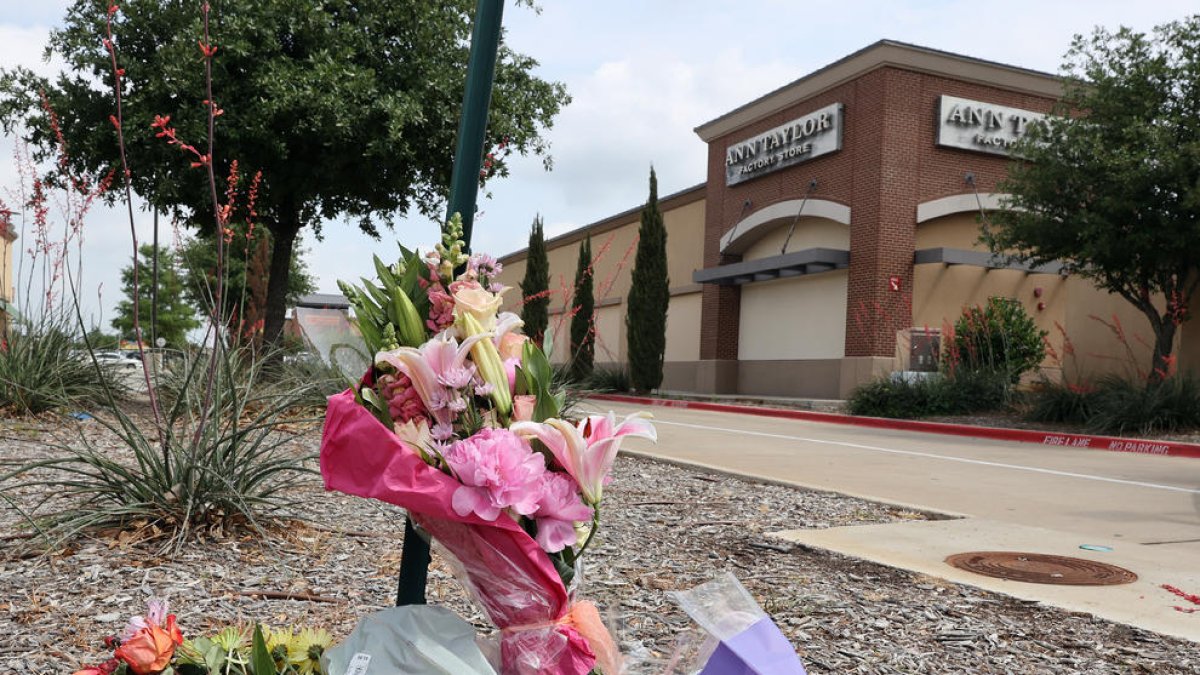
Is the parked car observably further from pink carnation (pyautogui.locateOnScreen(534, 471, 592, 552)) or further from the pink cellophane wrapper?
pink carnation (pyautogui.locateOnScreen(534, 471, 592, 552))

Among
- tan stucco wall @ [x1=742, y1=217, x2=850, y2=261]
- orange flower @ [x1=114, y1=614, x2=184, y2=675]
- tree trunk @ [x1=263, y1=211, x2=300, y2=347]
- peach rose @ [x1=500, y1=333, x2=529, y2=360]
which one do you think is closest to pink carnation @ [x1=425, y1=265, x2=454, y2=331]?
peach rose @ [x1=500, y1=333, x2=529, y2=360]

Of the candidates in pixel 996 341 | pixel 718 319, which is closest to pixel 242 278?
pixel 718 319

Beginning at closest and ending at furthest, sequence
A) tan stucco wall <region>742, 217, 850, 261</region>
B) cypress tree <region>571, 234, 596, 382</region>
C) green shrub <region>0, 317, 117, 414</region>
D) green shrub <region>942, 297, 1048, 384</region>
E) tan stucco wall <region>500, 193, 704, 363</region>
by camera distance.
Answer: green shrub <region>0, 317, 117, 414</region> < green shrub <region>942, 297, 1048, 384</region> < tan stucco wall <region>742, 217, 850, 261</region> < cypress tree <region>571, 234, 596, 382</region> < tan stucco wall <region>500, 193, 704, 363</region>

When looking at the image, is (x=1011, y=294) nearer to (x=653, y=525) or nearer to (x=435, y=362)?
(x=653, y=525)

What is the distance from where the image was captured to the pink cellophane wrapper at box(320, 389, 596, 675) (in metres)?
1.58

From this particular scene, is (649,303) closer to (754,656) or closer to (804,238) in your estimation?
(804,238)

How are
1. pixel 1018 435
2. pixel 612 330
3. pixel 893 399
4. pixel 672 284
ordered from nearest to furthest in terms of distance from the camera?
1. pixel 1018 435
2. pixel 893 399
3. pixel 672 284
4. pixel 612 330

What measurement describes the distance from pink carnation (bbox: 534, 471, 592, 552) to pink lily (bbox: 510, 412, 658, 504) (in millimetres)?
20

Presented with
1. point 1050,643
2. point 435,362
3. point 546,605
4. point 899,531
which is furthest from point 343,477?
point 899,531

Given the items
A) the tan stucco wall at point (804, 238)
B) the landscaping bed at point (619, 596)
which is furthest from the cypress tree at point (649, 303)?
the landscaping bed at point (619, 596)

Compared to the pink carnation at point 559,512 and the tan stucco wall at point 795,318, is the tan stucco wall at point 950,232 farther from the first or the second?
the pink carnation at point 559,512

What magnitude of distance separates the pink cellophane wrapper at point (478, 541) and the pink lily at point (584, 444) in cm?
13

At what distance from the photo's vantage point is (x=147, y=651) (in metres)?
1.70

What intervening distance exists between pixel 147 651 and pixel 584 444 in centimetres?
85
